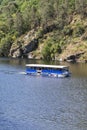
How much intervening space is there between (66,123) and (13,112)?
40.8 ft

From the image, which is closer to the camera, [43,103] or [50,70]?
[43,103]

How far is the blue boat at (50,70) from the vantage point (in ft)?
451

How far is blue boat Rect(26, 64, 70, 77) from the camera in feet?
451

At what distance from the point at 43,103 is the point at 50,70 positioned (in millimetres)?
52601

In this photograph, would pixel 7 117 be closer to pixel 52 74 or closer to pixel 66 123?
pixel 66 123

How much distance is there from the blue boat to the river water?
6839 mm

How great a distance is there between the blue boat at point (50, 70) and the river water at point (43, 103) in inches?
269

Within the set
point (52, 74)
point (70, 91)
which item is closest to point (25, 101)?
point (70, 91)

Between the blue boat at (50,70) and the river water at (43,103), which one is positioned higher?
the blue boat at (50,70)

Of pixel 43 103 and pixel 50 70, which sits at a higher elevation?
pixel 50 70

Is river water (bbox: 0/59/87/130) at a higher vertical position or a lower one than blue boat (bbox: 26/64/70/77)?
lower

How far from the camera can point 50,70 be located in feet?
459

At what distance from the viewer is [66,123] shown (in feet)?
234

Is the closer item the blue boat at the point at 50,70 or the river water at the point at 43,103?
the river water at the point at 43,103
